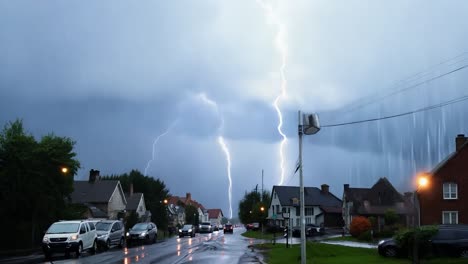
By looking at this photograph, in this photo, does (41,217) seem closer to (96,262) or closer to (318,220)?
(96,262)

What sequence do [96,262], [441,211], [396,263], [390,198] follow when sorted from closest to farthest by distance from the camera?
[396,263] < [96,262] < [441,211] < [390,198]

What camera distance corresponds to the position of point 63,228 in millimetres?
29156

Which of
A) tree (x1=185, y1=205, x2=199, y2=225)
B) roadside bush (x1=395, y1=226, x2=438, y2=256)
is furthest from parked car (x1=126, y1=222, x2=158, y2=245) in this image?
tree (x1=185, y1=205, x2=199, y2=225)

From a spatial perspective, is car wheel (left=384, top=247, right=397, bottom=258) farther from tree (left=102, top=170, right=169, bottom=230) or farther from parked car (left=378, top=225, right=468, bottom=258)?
tree (left=102, top=170, right=169, bottom=230)

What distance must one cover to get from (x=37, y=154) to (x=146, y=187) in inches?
2492

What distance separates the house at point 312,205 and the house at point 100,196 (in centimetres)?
2813

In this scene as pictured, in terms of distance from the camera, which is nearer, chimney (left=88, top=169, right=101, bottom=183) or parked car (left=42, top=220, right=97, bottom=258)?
parked car (left=42, top=220, right=97, bottom=258)

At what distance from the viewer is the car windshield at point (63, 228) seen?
2870 cm

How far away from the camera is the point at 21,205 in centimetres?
3678

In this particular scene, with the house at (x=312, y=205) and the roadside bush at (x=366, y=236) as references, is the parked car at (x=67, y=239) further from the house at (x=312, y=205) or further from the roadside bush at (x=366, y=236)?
the house at (x=312, y=205)

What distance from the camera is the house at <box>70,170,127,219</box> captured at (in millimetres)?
72000

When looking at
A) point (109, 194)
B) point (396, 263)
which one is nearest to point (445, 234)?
point (396, 263)

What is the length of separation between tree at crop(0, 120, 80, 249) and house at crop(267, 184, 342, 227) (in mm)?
57093

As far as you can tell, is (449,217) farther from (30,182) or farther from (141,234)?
(30,182)
